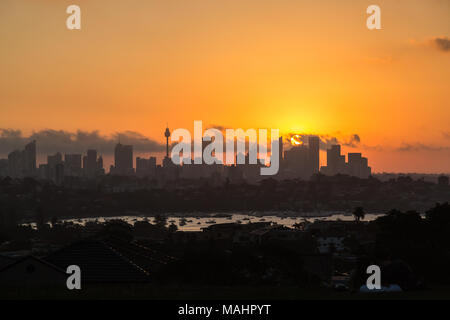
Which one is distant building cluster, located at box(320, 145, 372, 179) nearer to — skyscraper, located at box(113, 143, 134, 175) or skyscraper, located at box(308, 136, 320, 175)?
skyscraper, located at box(308, 136, 320, 175)

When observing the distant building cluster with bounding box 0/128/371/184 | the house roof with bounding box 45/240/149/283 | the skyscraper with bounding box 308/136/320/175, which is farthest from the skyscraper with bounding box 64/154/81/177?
the house roof with bounding box 45/240/149/283

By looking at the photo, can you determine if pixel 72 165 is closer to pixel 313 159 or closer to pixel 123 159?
pixel 123 159

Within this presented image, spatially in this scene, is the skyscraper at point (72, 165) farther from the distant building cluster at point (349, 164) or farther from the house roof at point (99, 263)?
the house roof at point (99, 263)

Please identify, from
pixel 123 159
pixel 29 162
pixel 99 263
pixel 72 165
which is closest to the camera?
pixel 99 263

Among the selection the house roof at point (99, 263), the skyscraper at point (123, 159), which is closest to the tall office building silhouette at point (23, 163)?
the skyscraper at point (123, 159)

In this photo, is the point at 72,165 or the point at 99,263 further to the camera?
the point at 72,165

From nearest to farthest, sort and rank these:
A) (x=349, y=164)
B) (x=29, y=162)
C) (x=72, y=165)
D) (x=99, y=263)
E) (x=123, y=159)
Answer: (x=99, y=263) → (x=349, y=164) → (x=29, y=162) → (x=72, y=165) → (x=123, y=159)

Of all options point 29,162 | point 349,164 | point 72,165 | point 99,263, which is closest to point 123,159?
point 72,165

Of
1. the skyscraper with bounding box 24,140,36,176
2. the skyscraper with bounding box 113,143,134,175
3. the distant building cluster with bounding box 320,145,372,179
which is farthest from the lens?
the skyscraper with bounding box 113,143,134,175
